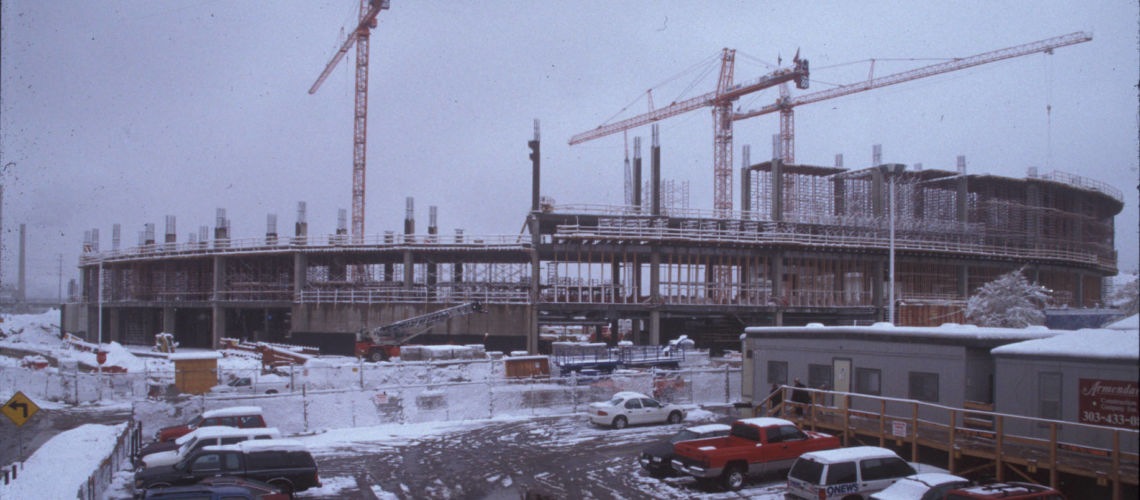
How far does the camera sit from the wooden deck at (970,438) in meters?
13.6

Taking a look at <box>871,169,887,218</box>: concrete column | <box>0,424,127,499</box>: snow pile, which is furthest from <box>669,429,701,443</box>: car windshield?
<box>871,169,887,218</box>: concrete column

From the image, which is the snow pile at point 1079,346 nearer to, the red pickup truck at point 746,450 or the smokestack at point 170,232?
the red pickup truck at point 746,450

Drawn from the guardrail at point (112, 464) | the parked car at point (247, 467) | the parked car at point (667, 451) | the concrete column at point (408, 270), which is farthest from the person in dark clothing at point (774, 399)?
the concrete column at point (408, 270)

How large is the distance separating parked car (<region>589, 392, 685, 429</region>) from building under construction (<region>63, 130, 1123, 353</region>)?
78.9 feet

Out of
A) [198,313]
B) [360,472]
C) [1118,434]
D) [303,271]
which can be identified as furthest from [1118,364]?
[198,313]

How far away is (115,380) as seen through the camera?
34.4 m

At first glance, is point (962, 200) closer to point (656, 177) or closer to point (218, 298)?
point (656, 177)

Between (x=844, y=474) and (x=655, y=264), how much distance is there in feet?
132

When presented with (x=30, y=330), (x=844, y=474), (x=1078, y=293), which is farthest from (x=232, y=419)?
(x=1078, y=293)

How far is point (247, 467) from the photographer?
1644 centimetres

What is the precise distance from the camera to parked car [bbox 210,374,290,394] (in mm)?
30734

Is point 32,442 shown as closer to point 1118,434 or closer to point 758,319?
point 1118,434

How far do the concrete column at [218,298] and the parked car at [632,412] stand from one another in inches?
1844

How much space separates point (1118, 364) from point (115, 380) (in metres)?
37.4
